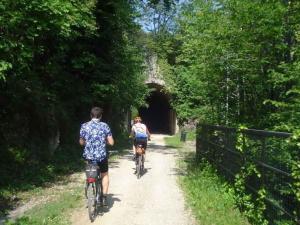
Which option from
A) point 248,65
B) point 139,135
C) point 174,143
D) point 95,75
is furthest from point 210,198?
point 174,143

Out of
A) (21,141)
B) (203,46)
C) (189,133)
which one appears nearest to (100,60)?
(21,141)

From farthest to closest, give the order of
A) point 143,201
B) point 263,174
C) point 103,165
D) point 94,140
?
point 143,201, point 103,165, point 94,140, point 263,174

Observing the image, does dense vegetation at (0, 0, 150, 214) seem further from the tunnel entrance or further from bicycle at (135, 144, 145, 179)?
the tunnel entrance

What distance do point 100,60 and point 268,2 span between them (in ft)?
35.8

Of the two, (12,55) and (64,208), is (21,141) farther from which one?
(64,208)

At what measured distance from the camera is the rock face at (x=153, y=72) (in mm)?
41062

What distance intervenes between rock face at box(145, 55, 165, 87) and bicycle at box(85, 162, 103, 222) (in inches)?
1247

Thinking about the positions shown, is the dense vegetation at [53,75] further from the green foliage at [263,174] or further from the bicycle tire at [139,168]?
the green foliage at [263,174]

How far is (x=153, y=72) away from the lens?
137ft

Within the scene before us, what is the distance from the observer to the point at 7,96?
46.5 feet

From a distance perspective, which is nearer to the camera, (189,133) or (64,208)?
(64,208)

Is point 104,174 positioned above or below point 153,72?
below

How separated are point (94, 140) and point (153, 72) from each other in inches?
1290

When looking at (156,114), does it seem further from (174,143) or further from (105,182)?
(105,182)
